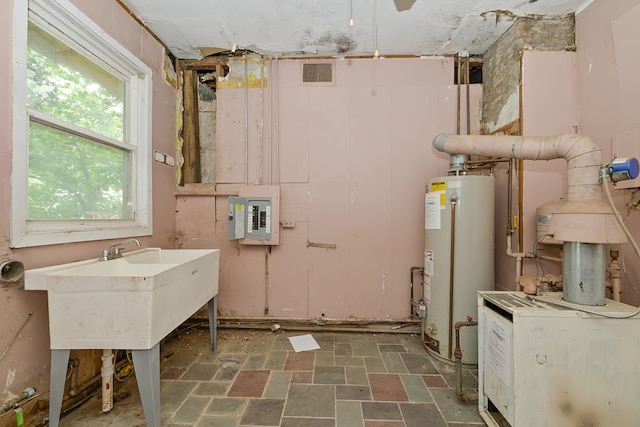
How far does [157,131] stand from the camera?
2.50m

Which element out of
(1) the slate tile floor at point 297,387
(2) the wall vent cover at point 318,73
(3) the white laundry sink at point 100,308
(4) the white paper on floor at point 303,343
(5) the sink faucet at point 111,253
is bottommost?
(1) the slate tile floor at point 297,387

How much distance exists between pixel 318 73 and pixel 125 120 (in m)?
1.80

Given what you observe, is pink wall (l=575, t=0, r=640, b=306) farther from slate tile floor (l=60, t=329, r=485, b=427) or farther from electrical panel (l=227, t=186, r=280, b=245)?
electrical panel (l=227, t=186, r=280, b=245)

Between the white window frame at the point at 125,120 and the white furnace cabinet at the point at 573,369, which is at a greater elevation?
the white window frame at the point at 125,120

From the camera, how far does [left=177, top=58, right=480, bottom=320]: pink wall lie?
269 centimetres

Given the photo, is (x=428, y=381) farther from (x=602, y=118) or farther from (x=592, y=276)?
(x=602, y=118)

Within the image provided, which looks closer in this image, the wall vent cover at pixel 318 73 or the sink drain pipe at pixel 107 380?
the sink drain pipe at pixel 107 380

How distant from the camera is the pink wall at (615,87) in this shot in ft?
5.30

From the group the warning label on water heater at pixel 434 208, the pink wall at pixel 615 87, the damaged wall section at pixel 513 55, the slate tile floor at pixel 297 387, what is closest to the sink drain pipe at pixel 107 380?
the slate tile floor at pixel 297 387

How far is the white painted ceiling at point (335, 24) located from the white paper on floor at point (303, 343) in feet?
9.14

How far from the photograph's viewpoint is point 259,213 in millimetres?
2646

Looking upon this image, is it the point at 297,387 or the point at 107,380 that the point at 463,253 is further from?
the point at 107,380

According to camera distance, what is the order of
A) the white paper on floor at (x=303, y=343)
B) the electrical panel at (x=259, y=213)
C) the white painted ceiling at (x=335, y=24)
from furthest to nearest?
the electrical panel at (x=259, y=213) → the white paper on floor at (x=303, y=343) → the white painted ceiling at (x=335, y=24)

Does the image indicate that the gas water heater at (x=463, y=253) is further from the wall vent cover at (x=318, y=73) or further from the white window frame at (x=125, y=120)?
the white window frame at (x=125, y=120)
